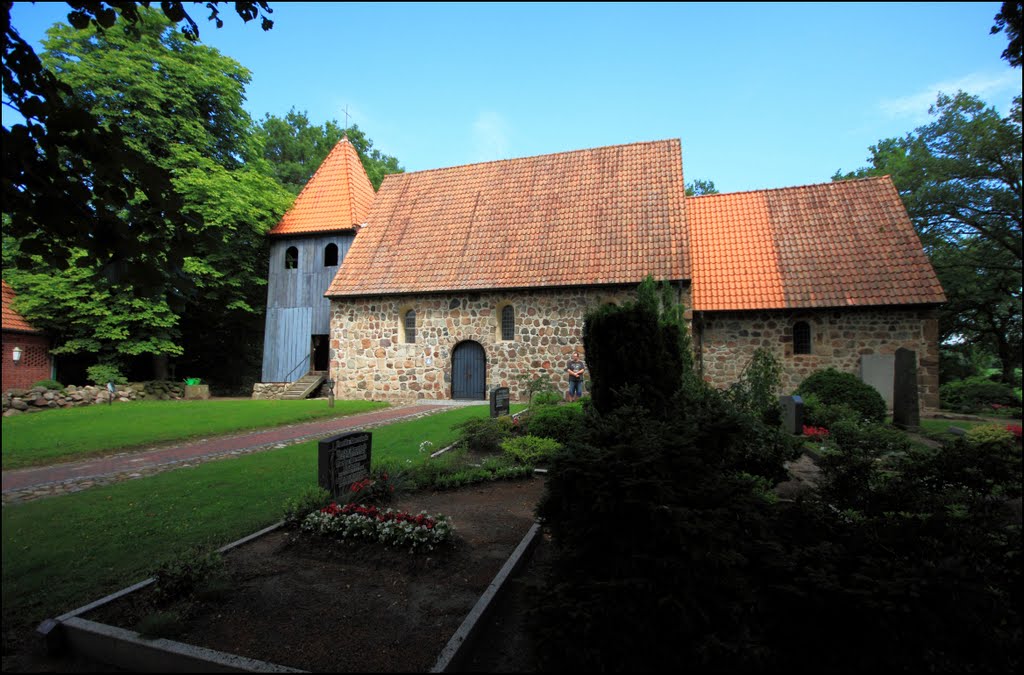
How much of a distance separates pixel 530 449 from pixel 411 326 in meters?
10.9

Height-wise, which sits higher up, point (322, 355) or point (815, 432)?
point (322, 355)

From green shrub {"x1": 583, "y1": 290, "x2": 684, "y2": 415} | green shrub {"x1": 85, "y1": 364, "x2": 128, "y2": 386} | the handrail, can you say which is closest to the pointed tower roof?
the handrail

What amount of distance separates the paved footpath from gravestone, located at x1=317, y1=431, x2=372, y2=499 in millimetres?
1551

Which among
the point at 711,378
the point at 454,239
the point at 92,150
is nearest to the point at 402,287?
the point at 454,239

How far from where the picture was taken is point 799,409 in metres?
10.1

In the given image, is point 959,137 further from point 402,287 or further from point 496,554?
point 496,554

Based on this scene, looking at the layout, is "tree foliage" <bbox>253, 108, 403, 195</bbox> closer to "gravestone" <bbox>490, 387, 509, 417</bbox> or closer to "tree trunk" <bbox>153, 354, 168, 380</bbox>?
"tree trunk" <bbox>153, 354, 168, 380</bbox>

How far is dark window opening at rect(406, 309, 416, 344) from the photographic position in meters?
18.2

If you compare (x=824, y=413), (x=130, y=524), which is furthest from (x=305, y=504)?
(x=824, y=413)

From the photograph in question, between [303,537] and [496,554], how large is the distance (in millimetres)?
1869

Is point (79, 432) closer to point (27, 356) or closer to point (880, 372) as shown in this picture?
point (27, 356)

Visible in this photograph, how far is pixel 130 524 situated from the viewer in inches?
183

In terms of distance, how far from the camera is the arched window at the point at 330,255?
21011 mm

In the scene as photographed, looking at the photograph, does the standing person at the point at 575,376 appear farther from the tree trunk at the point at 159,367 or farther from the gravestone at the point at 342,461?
the tree trunk at the point at 159,367
